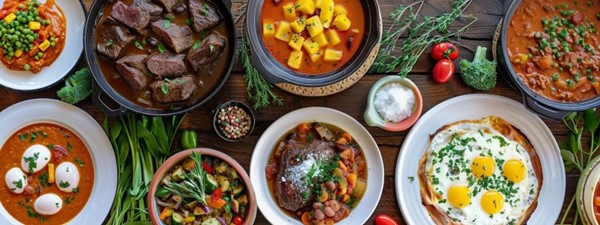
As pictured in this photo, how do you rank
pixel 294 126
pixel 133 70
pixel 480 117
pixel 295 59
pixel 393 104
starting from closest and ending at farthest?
pixel 133 70
pixel 295 59
pixel 393 104
pixel 294 126
pixel 480 117

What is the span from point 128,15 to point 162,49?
0.96 feet

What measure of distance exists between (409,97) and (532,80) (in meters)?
0.81

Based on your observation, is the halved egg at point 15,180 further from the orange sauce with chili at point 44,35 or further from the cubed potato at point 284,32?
the cubed potato at point 284,32

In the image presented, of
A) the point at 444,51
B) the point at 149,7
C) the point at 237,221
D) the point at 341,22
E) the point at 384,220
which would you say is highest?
the point at 149,7

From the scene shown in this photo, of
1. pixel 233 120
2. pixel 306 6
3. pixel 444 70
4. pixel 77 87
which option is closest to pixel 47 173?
pixel 77 87

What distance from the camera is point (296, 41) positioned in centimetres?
448

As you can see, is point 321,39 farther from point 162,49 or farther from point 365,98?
point 162,49

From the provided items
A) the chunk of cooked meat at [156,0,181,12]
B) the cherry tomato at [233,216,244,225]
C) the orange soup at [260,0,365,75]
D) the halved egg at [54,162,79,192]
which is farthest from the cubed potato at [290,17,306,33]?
the halved egg at [54,162,79,192]

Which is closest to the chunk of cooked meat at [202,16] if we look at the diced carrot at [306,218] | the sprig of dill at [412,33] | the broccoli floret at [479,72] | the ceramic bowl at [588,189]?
the sprig of dill at [412,33]

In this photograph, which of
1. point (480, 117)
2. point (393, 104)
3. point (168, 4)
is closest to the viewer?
point (168, 4)

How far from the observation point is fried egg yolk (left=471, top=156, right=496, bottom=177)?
15.4ft

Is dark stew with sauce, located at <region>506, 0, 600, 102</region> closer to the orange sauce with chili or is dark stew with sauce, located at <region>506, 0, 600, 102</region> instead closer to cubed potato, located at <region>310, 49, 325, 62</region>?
cubed potato, located at <region>310, 49, 325, 62</region>

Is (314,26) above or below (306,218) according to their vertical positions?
above

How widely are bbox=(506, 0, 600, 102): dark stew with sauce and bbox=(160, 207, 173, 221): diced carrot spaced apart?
2.39 meters
